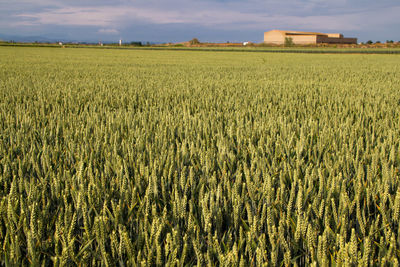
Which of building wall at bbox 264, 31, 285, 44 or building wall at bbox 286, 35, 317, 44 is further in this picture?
building wall at bbox 264, 31, 285, 44

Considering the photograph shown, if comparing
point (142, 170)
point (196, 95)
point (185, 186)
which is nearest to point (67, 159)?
point (142, 170)

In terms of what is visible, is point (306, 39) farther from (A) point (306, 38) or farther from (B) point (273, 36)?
(B) point (273, 36)

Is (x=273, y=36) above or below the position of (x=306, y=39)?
above

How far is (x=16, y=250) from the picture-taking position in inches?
29.9

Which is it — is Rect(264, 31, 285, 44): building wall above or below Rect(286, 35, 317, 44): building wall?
above

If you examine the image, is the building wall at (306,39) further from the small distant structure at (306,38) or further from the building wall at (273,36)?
the building wall at (273,36)

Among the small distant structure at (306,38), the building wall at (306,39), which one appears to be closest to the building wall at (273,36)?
the small distant structure at (306,38)

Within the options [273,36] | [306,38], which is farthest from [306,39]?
[273,36]

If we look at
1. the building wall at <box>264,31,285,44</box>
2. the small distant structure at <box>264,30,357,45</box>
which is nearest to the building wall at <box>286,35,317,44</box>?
the small distant structure at <box>264,30,357,45</box>

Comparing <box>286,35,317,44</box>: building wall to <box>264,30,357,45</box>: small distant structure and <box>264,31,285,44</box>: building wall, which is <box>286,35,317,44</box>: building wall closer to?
<box>264,30,357,45</box>: small distant structure

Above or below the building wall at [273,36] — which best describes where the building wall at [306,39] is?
below

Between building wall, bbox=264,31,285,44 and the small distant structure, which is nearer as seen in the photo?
the small distant structure

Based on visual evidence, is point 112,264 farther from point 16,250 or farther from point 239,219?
point 239,219

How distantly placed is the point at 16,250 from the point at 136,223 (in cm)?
33
